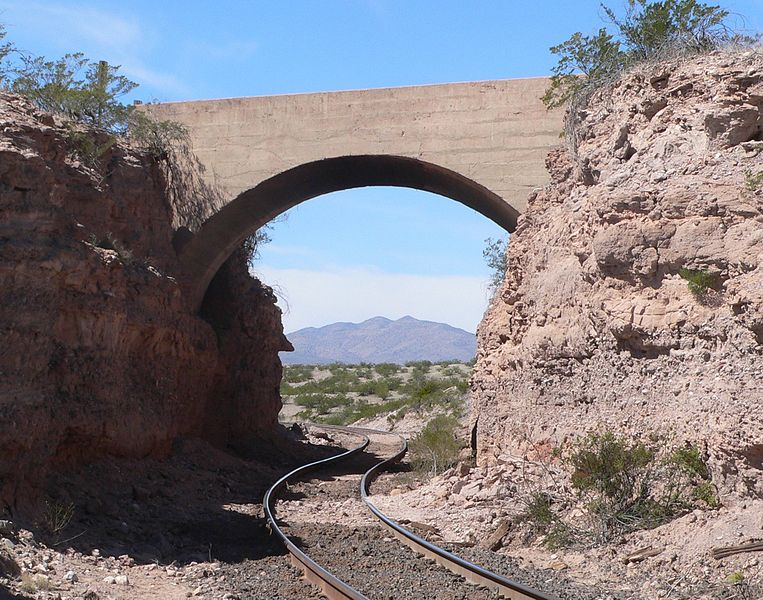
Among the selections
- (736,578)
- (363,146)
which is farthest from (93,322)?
(736,578)

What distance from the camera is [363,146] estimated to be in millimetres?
17688

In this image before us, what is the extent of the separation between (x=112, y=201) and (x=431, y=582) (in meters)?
9.92

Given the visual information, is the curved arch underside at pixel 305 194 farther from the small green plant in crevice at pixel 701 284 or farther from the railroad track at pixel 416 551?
the small green plant in crevice at pixel 701 284

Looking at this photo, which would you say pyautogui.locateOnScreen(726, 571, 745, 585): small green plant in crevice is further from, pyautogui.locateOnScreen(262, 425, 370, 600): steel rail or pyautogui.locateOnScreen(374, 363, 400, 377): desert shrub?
pyautogui.locateOnScreen(374, 363, 400, 377): desert shrub

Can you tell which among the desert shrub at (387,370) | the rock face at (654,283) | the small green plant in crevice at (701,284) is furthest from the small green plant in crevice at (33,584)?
the desert shrub at (387,370)

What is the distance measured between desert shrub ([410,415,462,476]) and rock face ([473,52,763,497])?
2.85 m

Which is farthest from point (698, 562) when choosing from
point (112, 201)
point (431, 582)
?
point (112, 201)

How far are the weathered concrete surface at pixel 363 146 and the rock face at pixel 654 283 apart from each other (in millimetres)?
2001

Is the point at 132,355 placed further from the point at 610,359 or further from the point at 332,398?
the point at 332,398

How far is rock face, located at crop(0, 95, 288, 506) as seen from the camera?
11594 mm

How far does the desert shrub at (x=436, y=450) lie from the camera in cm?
1795

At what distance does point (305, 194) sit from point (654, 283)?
9930mm

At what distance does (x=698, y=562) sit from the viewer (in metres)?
8.41

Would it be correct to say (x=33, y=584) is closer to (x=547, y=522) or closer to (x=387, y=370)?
(x=547, y=522)
